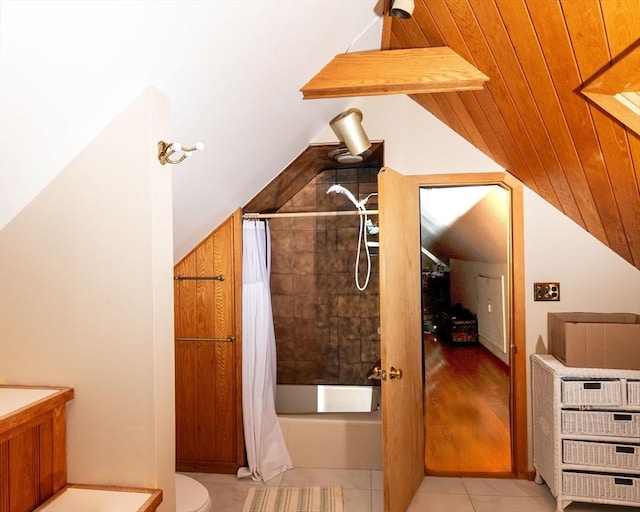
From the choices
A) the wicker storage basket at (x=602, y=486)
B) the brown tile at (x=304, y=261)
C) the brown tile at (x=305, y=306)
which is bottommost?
the wicker storage basket at (x=602, y=486)

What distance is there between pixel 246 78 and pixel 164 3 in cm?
59

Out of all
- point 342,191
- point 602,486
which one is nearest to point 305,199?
point 342,191

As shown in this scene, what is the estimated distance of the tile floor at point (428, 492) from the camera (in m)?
2.53

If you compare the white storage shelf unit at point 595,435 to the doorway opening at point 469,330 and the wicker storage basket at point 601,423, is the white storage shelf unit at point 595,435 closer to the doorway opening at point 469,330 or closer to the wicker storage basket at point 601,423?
the wicker storage basket at point 601,423

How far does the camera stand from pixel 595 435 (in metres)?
2.41

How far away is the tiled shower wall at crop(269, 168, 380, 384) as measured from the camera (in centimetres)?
382

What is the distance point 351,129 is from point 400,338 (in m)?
1.21

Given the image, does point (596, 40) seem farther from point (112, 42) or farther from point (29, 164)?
point (29, 164)

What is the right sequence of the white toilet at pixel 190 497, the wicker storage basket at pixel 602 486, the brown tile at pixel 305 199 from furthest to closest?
the brown tile at pixel 305 199
the wicker storage basket at pixel 602 486
the white toilet at pixel 190 497

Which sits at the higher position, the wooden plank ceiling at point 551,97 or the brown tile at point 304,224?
the wooden plank ceiling at point 551,97

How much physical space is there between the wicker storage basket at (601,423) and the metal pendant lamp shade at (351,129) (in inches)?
72.6

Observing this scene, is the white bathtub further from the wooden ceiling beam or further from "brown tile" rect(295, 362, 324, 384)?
the wooden ceiling beam

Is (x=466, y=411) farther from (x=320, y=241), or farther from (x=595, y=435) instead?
(x=320, y=241)

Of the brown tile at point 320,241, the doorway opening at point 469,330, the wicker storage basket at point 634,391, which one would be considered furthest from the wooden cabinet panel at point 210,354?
the wicker storage basket at point 634,391
